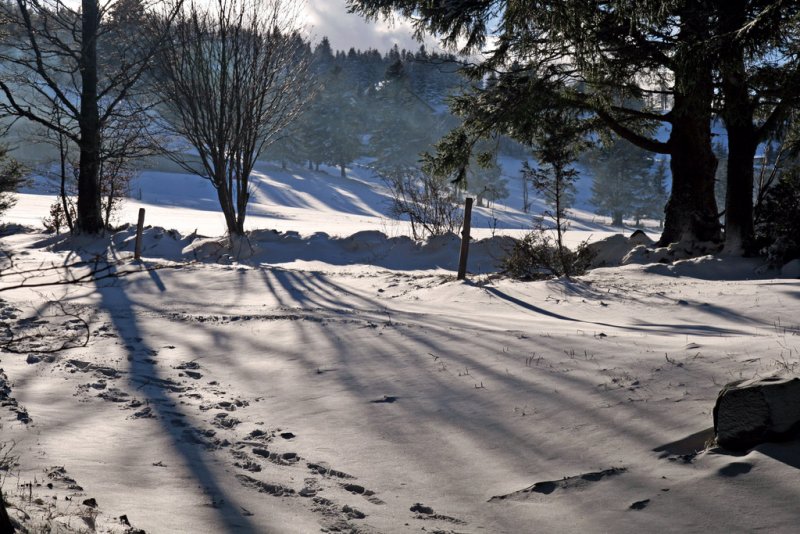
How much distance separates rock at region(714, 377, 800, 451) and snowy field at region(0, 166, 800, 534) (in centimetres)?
9

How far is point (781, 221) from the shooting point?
34.1 ft

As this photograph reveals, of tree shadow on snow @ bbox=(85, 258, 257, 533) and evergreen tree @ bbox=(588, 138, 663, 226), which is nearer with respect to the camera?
tree shadow on snow @ bbox=(85, 258, 257, 533)

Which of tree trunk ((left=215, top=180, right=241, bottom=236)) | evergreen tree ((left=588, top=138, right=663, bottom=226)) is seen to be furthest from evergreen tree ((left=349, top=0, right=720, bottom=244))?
evergreen tree ((left=588, top=138, right=663, bottom=226))

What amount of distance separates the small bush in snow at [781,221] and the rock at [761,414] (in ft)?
25.4

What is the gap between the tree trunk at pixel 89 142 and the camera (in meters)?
16.8

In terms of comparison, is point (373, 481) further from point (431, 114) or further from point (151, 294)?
point (431, 114)

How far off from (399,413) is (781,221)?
8.63m

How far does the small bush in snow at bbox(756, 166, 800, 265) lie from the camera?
1005 cm

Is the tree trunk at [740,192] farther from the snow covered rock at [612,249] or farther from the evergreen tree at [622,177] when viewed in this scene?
the evergreen tree at [622,177]

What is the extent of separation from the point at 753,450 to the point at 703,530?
687 millimetres

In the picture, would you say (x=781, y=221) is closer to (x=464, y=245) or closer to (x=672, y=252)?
(x=672, y=252)

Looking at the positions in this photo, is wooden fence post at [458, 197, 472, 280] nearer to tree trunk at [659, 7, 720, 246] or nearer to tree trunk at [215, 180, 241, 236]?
tree trunk at [659, 7, 720, 246]

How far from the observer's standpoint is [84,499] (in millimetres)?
3010

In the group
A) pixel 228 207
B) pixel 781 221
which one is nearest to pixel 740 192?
pixel 781 221
